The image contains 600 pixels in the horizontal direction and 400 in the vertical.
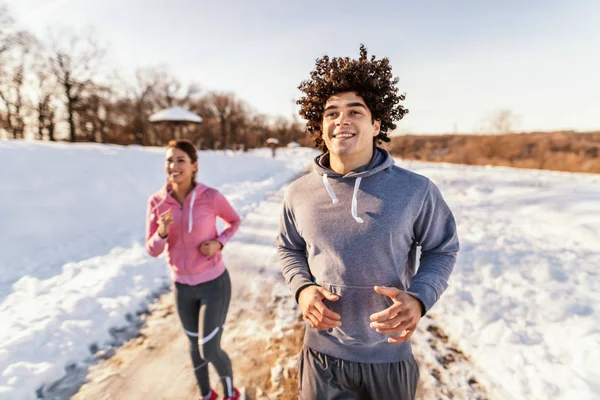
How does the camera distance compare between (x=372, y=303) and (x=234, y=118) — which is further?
(x=234, y=118)

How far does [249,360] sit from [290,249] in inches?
76.7

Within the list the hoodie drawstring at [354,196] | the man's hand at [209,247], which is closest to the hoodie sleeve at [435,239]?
the hoodie drawstring at [354,196]

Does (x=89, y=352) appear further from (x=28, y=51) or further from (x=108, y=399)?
(x=28, y=51)

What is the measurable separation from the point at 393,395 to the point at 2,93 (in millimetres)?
28595

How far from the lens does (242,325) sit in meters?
3.61

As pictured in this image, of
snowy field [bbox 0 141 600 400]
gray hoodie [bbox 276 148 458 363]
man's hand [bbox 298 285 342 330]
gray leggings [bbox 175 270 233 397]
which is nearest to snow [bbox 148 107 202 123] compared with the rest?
snowy field [bbox 0 141 600 400]

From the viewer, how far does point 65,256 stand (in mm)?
5766

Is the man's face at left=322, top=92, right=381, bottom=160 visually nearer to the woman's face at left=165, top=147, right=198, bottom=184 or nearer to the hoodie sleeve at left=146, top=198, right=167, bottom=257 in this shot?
the woman's face at left=165, top=147, right=198, bottom=184

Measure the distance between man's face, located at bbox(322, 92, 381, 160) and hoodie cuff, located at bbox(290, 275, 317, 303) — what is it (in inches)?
24.9

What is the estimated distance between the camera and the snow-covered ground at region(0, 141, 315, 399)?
10.1ft

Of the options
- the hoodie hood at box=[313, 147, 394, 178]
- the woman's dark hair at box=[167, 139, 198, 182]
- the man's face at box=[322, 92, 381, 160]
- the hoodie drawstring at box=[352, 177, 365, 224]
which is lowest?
the hoodie drawstring at box=[352, 177, 365, 224]

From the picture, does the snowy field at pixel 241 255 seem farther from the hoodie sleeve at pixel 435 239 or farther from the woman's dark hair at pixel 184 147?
the woman's dark hair at pixel 184 147

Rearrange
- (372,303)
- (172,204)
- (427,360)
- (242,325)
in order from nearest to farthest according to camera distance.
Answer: (372,303) → (172,204) → (427,360) → (242,325)

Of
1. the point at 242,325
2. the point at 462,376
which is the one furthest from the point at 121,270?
the point at 462,376
